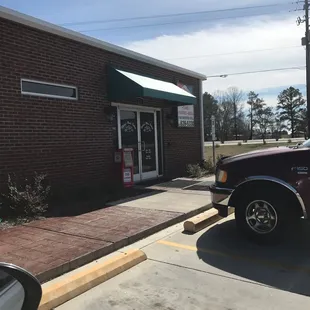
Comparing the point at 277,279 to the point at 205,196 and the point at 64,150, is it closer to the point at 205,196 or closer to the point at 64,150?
the point at 205,196

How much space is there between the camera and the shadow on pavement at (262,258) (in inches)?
169

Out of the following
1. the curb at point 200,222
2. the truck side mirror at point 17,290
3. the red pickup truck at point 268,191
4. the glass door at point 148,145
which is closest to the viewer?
the truck side mirror at point 17,290

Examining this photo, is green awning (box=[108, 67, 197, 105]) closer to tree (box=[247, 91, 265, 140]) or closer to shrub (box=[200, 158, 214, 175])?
shrub (box=[200, 158, 214, 175])

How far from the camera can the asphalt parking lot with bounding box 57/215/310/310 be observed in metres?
3.79

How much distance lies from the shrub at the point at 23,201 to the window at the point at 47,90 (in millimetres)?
1949

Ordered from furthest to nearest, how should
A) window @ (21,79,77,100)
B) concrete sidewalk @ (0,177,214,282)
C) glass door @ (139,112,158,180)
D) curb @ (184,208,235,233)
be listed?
1. glass door @ (139,112,158,180)
2. window @ (21,79,77,100)
3. curb @ (184,208,235,233)
4. concrete sidewalk @ (0,177,214,282)

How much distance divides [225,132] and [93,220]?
83.7 m

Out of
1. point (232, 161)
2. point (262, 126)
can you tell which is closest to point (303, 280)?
point (232, 161)

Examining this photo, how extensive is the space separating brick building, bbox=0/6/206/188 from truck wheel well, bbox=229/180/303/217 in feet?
15.6

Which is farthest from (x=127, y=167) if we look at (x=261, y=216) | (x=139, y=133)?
(x=261, y=216)

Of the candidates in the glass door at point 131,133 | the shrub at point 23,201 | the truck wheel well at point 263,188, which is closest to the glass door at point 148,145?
the glass door at point 131,133

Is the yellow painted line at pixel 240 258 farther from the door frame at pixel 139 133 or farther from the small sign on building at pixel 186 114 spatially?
the small sign on building at pixel 186 114

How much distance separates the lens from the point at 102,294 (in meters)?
4.03

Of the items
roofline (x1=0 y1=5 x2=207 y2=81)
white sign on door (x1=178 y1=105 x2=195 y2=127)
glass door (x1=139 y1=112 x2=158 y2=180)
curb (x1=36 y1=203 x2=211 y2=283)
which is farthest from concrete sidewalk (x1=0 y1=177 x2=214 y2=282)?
white sign on door (x1=178 y1=105 x2=195 y2=127)
